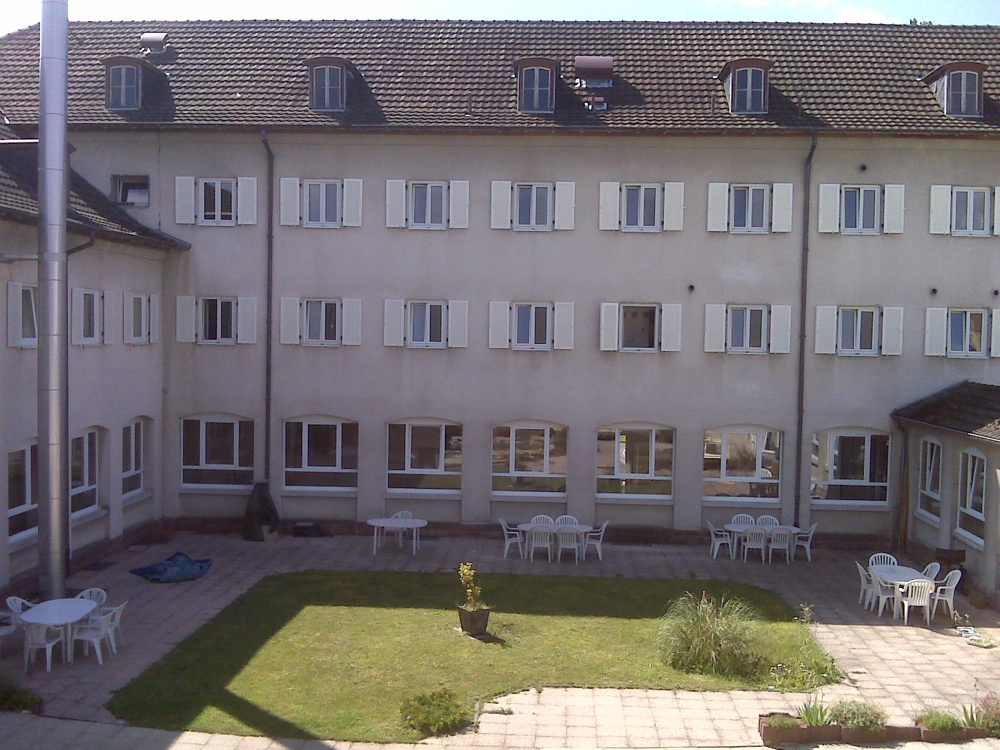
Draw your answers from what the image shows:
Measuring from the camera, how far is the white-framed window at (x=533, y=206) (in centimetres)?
2084

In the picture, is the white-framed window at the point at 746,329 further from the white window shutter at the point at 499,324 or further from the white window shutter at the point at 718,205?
the white window shutter at the point at 499,324

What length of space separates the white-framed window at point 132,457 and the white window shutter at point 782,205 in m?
14.4

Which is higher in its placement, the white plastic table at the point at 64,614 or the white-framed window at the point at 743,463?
the white-framed window at the point at 743,463

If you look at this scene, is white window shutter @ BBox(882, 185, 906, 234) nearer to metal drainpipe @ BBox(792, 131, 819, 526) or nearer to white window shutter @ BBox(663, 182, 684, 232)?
metal drainpipe @ BBox(792, 131, 819, 526)

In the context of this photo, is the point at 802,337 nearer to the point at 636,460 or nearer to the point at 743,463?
the point at 743,463

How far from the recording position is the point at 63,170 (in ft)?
45.4

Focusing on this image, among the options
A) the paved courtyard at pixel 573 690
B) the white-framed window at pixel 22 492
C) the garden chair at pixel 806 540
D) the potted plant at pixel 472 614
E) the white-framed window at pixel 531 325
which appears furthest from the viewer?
the white-framed window at pixel 531 325

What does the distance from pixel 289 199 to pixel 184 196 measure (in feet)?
7.71

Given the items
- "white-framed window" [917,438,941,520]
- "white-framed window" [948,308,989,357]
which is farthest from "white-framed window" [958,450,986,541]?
"white-framed window" [948,308,989,357]

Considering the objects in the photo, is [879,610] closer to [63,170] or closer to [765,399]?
[765,399]

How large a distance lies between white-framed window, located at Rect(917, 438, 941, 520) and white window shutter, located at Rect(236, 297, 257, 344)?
47.8 ft

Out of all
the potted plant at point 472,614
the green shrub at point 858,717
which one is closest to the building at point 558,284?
the potted plant at point 472,614

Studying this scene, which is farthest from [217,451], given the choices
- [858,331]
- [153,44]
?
[858,331]

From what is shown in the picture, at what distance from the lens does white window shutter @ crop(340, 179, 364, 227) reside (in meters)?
20.9
